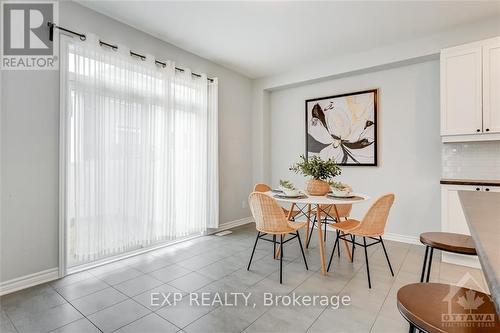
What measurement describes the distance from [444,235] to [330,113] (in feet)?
9.25

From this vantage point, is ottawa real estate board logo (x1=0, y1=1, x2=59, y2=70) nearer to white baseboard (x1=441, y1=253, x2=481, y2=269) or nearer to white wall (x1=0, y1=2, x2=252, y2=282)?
white wall (x1=0, y1=2, x2=252, y2=282)

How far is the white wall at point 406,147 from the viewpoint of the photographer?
350 centimetres

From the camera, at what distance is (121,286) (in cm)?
237

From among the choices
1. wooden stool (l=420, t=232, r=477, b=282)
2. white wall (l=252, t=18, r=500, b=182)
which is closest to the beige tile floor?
wooden stool (l=420, t=232, r=477, b=282)

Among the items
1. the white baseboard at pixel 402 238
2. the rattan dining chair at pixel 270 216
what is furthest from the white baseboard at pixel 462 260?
the rattan dining chair at pixel 270 216

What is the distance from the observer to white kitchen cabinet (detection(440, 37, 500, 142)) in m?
2.80

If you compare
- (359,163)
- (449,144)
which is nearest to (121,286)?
(359,163)

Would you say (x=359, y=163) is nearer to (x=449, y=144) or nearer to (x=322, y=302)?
(x=449, y=144)

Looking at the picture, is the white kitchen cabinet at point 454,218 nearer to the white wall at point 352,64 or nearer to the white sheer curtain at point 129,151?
the white wall at point 352,64

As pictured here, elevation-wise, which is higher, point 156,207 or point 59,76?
point 59,76

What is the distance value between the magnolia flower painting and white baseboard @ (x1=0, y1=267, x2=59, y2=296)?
3828 mm

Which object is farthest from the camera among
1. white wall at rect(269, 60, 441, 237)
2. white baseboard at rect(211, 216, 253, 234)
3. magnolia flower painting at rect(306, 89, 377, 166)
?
white baseboard at rect(211, 216, 253, 234)

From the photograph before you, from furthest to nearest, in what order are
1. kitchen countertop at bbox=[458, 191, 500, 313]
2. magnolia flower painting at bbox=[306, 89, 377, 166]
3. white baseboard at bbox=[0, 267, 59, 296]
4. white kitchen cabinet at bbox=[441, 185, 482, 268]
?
magnolia flower painting at bbox=[306, 89, 377, 166], white kitchen cabinet at bbox=[441, 185, 482, 268], white baseboard at bbox=[0, 267, 59, 296], kitchen countertop at bbox=[458, 191, 500, 313]

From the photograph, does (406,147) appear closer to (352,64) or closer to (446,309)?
(352,64)
